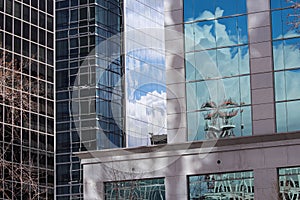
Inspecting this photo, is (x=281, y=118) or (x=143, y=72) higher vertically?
(x=143, y=72)

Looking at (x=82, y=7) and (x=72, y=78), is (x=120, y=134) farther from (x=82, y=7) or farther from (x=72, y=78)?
(x=82, y=7)

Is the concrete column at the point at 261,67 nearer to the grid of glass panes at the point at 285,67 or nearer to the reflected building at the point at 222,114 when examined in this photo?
the reflected building at the point at 222,114

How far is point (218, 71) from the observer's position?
3844cm

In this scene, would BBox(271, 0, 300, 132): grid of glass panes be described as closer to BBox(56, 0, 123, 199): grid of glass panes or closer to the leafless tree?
the leafless tree

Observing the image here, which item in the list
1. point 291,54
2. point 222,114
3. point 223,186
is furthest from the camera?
point 222,114

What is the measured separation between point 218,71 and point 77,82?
1506 inches

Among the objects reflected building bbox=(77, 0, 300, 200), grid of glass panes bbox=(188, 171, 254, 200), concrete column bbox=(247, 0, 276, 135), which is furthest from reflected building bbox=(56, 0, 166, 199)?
concrete column bbox=(247, 0, 276, 135)

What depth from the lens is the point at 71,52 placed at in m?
75.9

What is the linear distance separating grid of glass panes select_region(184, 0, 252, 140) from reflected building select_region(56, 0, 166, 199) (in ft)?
105

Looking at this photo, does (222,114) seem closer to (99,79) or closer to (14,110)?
(14,110)

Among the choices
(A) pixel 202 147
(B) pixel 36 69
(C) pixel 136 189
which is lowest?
(C) pixel 136 189

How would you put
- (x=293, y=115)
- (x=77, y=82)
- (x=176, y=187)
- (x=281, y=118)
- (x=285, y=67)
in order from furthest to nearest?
(x=77, y=82), (x=176, y=187), (x=285, y=67), (x=281, y=118), (x=293, y=115)

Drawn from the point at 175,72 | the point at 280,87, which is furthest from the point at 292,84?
the point at 175,72

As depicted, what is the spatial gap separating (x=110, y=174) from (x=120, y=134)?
34887 millimetres
